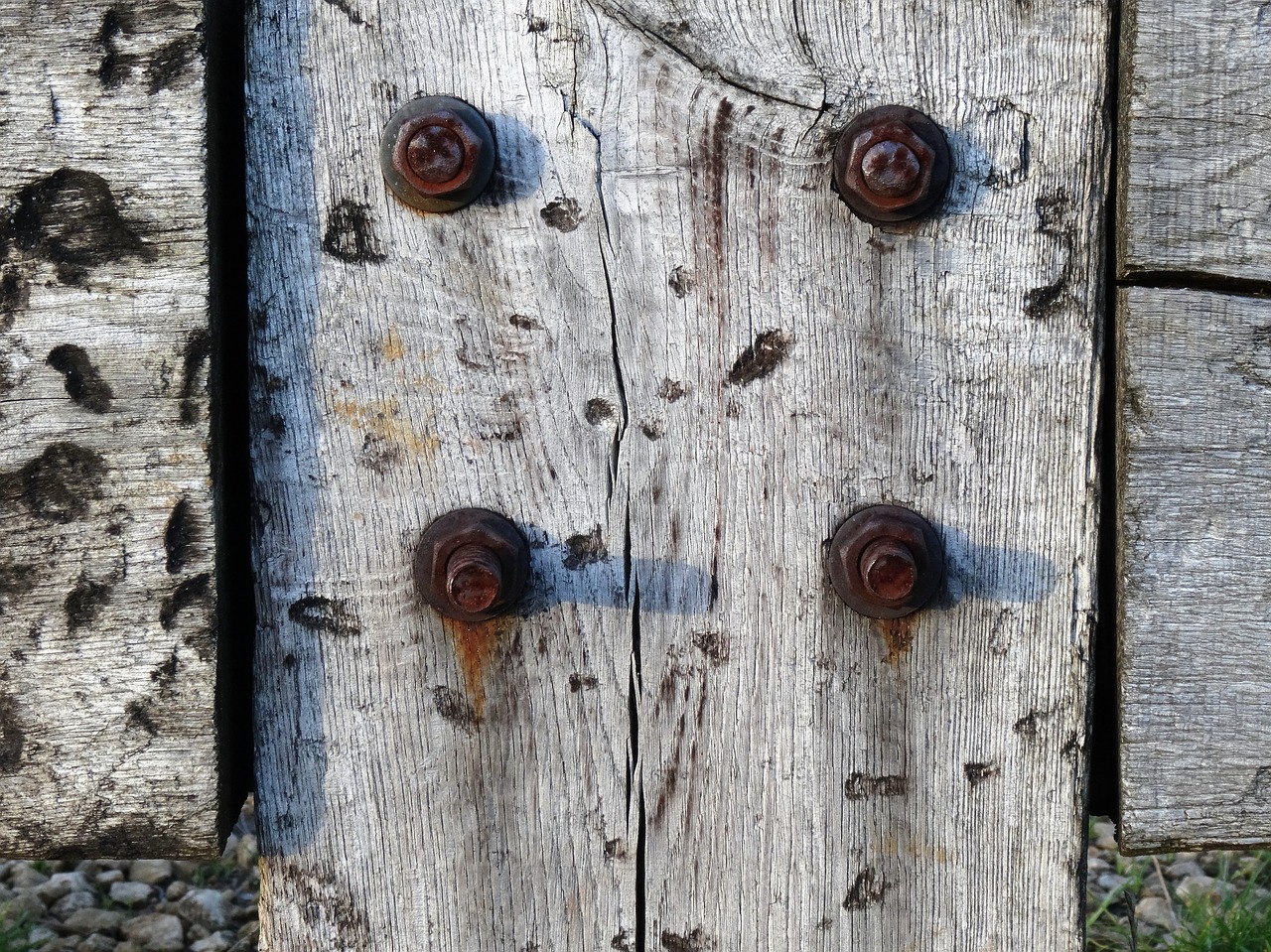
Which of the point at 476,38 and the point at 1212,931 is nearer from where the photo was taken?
the point at 476,38

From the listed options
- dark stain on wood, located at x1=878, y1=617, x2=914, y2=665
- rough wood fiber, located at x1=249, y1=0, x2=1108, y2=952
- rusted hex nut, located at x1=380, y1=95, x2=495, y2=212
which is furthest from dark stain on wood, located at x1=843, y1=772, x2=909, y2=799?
rusted hex nut, located at x1=380, y1=95, x2=495, y2=212

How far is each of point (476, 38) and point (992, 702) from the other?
1.09 metres

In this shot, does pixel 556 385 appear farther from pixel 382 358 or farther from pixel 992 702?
pixel 992 702

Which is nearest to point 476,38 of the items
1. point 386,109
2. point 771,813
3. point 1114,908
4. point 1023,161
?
point 386,109

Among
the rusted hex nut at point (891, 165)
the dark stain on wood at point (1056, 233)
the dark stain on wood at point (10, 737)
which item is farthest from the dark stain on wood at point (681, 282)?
the dark stain on wood at point (10, 737)

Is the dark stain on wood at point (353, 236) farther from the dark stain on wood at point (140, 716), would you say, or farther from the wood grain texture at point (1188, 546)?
the wood grain texture at point (1188, 546)

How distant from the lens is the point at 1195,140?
1.47 m

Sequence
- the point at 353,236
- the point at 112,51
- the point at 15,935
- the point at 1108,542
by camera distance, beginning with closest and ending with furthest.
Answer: the point at 112,51, the point at 353,236, the point at 1108,542, the point at 15,935

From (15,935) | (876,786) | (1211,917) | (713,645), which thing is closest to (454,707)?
(713,645)

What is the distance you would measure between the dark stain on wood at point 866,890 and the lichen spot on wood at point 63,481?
3.55 ft

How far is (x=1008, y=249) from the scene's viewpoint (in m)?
1.49

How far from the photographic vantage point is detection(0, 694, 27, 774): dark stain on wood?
4.54 feet

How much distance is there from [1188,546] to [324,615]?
44.3 inches

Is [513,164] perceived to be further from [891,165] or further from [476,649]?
[476,649]
